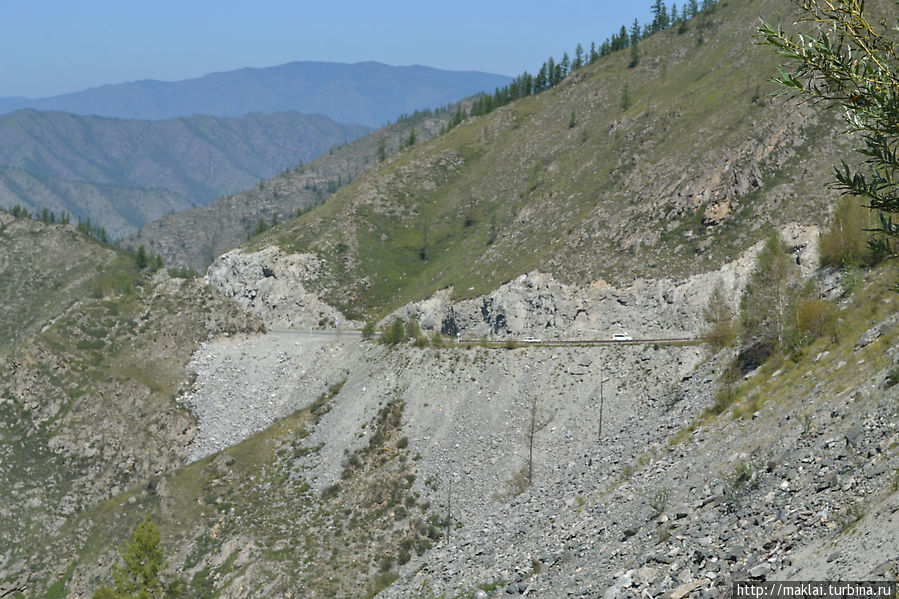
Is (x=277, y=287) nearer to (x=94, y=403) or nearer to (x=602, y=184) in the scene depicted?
Answer: (x=94, y=403)

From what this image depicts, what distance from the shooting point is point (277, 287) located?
13288 centimetres

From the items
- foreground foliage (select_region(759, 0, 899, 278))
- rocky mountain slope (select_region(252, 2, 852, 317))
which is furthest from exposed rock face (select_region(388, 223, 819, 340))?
foreground foliage (select_region(759, 0, 899, 278))

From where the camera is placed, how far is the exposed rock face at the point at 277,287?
416 ft

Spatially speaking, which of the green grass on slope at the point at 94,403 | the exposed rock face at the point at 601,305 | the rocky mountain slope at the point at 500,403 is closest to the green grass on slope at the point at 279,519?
the rocky mountain slope at the point at 500,403

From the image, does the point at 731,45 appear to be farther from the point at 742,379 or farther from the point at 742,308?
the point at 742,379

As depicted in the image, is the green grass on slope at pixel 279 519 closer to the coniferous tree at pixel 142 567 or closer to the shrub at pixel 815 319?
the coniferous tree at pixel 142 567

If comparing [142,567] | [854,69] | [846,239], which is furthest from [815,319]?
[142,567]

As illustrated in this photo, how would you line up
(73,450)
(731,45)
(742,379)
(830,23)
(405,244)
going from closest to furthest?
1. (830,23)
2. (742,379)
3. (73,450)
4. (731,45)
5. (405,244)

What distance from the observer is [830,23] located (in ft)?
46.7

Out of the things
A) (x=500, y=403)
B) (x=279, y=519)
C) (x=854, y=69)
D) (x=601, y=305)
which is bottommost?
(x=279, y=519)

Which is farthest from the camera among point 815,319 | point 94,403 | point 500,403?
point 94,403

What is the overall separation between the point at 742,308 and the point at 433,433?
3366 cm

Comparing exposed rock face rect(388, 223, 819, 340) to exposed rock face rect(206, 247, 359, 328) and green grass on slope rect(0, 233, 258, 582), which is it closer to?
exposed rock face rect(206, 247, 359, 328)

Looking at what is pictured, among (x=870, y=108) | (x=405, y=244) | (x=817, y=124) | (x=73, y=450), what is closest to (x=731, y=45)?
(x=817, y=124)
